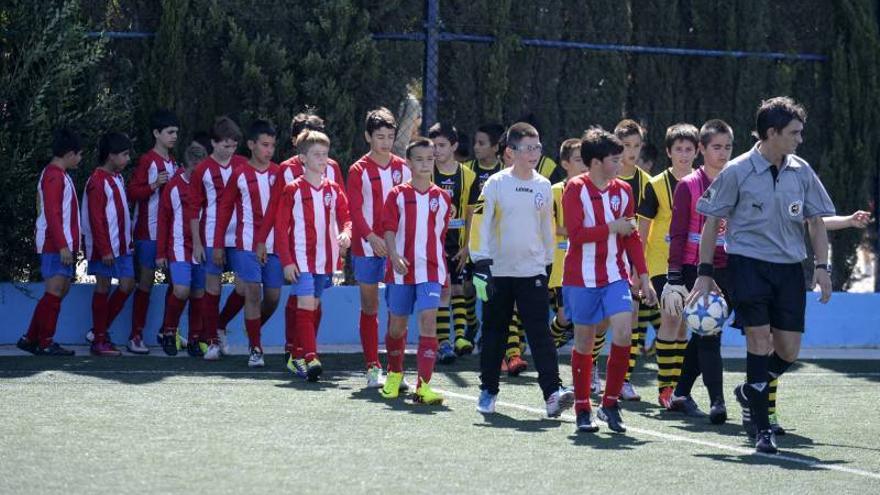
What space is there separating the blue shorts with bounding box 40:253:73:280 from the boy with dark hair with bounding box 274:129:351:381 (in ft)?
7.00

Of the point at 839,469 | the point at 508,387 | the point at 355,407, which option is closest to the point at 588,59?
the point at 508,387

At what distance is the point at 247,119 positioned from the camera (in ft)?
45.8

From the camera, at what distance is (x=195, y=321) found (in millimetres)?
13273

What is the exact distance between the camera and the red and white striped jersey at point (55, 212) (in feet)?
41.7

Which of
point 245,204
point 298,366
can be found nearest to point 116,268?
point 245,204

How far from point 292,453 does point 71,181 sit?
521 centimetres

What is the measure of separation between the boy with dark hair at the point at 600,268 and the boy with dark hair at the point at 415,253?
123 cm

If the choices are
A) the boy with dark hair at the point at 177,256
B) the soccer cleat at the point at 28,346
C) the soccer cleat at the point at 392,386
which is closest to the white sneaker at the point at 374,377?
the soccer cleat at the point at 392,386

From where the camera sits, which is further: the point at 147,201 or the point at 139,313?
the point at 147,201

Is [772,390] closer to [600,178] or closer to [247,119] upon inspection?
[600,178]

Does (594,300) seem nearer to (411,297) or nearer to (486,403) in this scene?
(486,403)

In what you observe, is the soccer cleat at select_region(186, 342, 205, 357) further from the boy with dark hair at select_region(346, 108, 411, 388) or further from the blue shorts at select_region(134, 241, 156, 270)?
the boy with dark hair at select_region(346, 108, 411, 388)

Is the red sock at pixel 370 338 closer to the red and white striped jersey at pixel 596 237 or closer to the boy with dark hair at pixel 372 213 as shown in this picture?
the boy with dark hair at pixel 372 213

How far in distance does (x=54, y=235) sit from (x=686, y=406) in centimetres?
527
